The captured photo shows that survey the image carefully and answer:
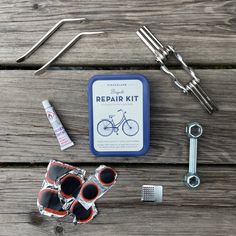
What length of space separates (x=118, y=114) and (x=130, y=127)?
4 centimetres

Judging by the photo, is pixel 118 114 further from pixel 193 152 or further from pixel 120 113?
pixel 193 152

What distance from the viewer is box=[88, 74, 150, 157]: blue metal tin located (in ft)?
3.04

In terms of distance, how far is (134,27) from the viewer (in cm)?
94

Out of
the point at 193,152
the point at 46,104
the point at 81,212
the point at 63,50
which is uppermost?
the point at 63,50

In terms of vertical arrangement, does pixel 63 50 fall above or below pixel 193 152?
above

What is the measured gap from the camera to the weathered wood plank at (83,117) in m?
0.94

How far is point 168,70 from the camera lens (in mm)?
935

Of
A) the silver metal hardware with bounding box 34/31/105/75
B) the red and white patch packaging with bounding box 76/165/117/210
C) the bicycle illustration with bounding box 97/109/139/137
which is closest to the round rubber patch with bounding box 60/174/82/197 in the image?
the red and white patch packaging with bounding box 76/165/117/210

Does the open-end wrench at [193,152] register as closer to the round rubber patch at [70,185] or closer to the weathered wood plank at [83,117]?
the weathered wood plank at [83,117]

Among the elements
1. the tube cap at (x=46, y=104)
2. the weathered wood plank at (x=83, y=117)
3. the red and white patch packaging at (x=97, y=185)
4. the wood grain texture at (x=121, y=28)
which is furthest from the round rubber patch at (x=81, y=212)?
the wood grain texture at (x=121, y=28)

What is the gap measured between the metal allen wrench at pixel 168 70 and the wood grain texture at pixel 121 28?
0.05ft

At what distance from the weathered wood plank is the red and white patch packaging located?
0.03m

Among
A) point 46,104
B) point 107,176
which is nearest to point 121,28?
point 46,104

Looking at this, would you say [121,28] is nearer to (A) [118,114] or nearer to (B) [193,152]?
(A) [118,114]
